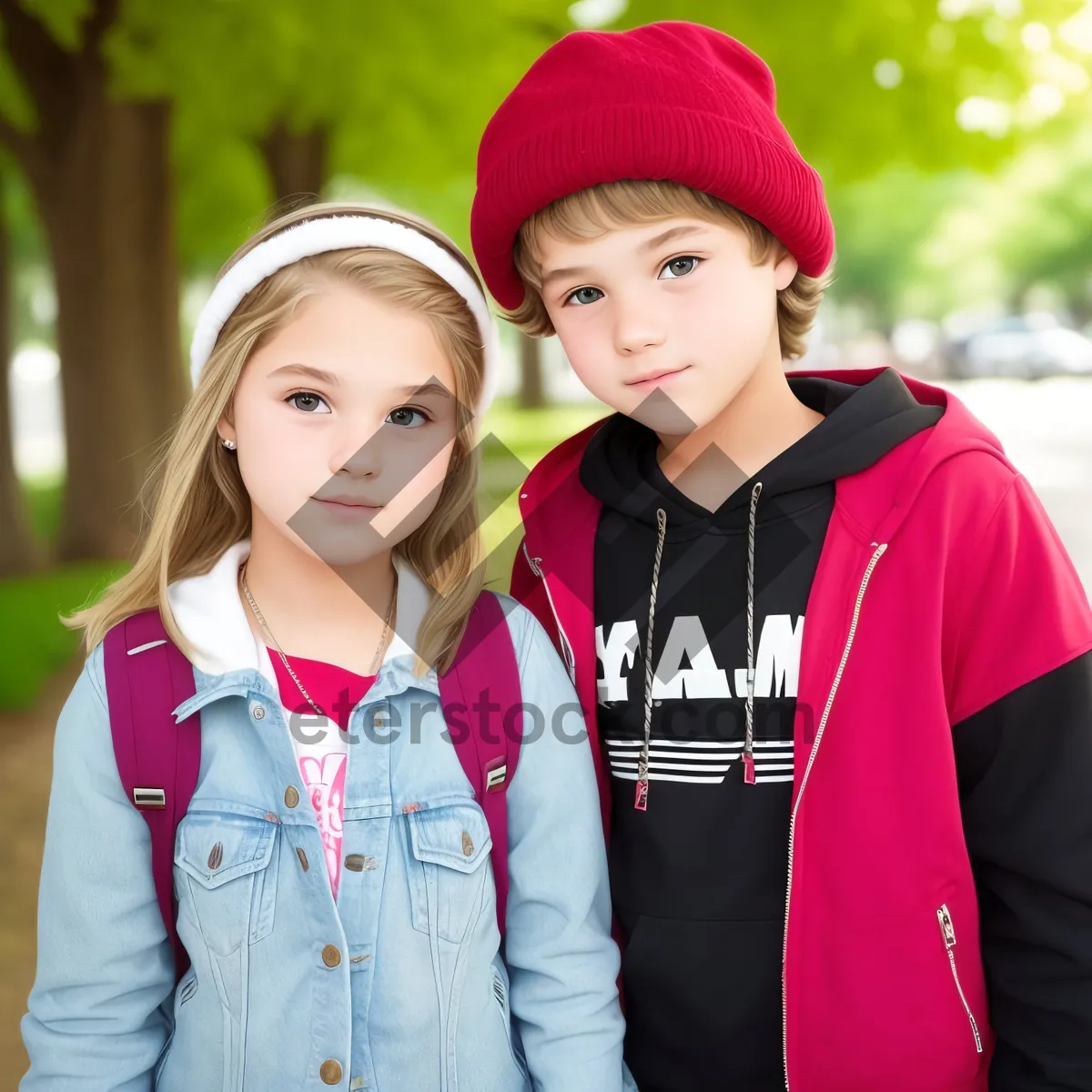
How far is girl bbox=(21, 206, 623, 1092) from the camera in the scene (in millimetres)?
2098

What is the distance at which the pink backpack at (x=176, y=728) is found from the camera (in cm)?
212

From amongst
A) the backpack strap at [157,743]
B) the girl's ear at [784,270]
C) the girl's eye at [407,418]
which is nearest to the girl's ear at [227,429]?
the girl's eye at [407,418]

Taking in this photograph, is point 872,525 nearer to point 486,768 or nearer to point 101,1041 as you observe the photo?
point 486,768

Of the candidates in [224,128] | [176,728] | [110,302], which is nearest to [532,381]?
[224,128]

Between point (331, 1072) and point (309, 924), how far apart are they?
9.7 inches

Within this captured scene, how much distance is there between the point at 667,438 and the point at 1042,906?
115 cm

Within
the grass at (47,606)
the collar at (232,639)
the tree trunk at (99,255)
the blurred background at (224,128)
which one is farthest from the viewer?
the tree trunk at (99,255)

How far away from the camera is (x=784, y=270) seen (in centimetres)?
249

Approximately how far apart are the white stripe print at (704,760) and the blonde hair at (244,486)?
462 millimetres

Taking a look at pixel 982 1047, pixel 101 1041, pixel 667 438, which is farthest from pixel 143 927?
pixel 982 1047

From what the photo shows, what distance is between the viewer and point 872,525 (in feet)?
7.43

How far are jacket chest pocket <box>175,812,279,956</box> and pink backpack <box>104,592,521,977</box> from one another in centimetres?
5

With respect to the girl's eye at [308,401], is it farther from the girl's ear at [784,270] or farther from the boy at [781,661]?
the girl's ear at [784,270]

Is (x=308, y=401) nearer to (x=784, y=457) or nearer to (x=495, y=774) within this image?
(x=495, y=774)
